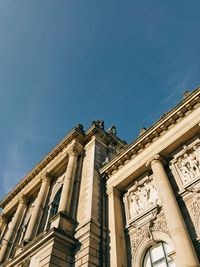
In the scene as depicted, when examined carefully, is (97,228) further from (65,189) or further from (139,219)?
(65,189)

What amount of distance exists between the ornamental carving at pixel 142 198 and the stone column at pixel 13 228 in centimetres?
866

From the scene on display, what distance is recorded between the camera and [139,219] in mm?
12375

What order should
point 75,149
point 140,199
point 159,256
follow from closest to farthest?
point 159,256, point 140,199, point 75,149

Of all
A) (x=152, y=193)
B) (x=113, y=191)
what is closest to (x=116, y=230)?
(x=152, y=193)

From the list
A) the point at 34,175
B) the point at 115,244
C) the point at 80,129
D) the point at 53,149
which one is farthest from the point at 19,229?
the point at 115,244

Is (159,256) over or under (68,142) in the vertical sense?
under

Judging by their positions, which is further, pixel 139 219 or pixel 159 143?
pixel 159 143

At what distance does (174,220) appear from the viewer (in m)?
9.95

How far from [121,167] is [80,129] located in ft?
21.6

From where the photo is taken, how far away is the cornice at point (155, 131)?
1309 centimetres

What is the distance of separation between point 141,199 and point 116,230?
2034mm

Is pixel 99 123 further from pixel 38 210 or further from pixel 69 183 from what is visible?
pixel 38 210

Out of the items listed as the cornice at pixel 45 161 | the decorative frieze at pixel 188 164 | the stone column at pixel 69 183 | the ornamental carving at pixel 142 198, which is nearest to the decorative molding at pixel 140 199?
the ornamental carving at pixel 142 198

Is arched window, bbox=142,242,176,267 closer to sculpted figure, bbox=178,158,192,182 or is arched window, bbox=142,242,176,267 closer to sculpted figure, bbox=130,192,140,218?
Answer: sculpted figure, bbox=130,192,140,218
